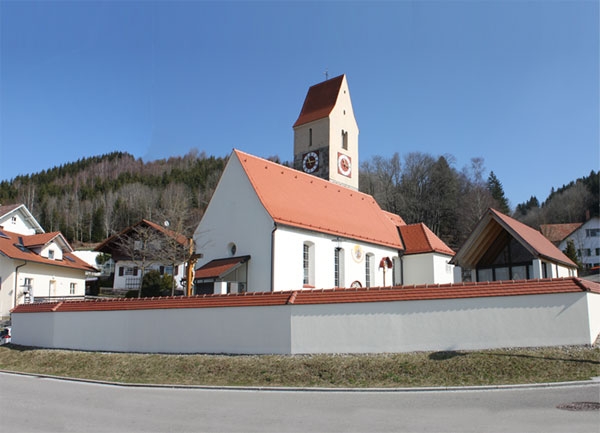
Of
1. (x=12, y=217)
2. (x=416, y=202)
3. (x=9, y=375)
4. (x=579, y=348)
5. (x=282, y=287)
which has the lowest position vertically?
(x=9, y=375)

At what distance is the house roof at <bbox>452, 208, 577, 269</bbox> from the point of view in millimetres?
19656

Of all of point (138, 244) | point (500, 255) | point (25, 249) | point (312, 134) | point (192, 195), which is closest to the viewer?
point (500, 255)

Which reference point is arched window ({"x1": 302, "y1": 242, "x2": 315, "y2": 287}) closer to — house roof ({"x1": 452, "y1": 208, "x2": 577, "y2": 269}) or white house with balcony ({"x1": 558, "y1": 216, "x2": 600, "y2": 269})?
house roof ({"x1": 452, "y1": 208, "x2": 577, "y2": 269})

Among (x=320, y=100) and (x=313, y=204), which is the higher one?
(x=320, y=100)

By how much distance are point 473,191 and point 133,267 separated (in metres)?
39.3

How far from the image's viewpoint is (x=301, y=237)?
88.4 feet

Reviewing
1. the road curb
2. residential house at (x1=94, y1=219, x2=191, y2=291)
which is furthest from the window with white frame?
the road curb

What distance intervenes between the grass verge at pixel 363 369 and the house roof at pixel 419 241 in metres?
21.6

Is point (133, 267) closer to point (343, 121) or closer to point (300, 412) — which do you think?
point (343, 121)

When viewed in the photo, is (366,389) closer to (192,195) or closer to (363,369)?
(363,369)

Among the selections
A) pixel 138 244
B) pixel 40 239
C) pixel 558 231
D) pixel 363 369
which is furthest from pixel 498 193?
pixel 363 369

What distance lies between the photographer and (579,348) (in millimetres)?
13477

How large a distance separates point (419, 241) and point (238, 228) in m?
14.3

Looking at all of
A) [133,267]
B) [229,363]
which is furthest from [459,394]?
[133,267]
